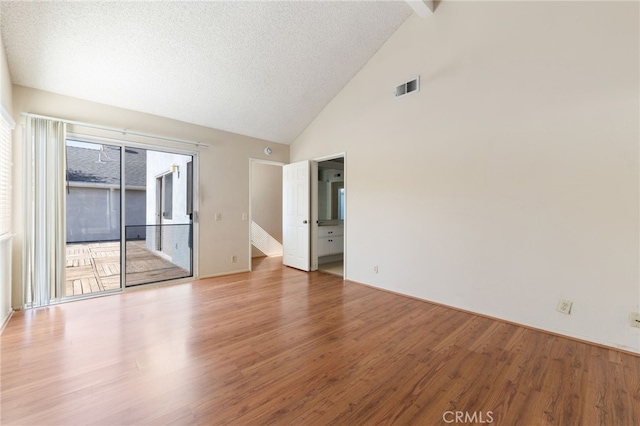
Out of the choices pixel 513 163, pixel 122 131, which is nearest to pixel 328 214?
pixel 513 163

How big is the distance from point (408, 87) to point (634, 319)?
11.1 feet

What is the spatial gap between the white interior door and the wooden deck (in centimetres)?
230

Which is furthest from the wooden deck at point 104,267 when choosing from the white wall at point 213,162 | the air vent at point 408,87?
the air vent at point 408,87

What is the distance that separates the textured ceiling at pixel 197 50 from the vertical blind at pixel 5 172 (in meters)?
0.72

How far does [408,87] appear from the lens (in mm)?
3709

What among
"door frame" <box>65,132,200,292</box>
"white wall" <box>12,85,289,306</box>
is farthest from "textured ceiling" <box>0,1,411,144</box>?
"door frame" <box>65,132,200,292</box>

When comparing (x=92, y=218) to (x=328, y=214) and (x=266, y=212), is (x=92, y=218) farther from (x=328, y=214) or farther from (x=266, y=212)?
(x=328, y=214)

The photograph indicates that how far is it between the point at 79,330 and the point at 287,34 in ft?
13.2

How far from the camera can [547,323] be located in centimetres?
265

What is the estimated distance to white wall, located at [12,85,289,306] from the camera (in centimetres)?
352

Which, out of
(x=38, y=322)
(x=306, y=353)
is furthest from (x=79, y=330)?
(x=306, y=353)

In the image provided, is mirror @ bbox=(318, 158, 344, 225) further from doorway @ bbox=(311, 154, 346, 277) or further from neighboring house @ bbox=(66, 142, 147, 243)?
neighboring house @ bbox=(66, 142, 147, 243)

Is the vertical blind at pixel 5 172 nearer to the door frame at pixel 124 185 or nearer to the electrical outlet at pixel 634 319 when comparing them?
the door frame at pixel 124 185

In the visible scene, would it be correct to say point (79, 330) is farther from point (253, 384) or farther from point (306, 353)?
point (306, 353)
